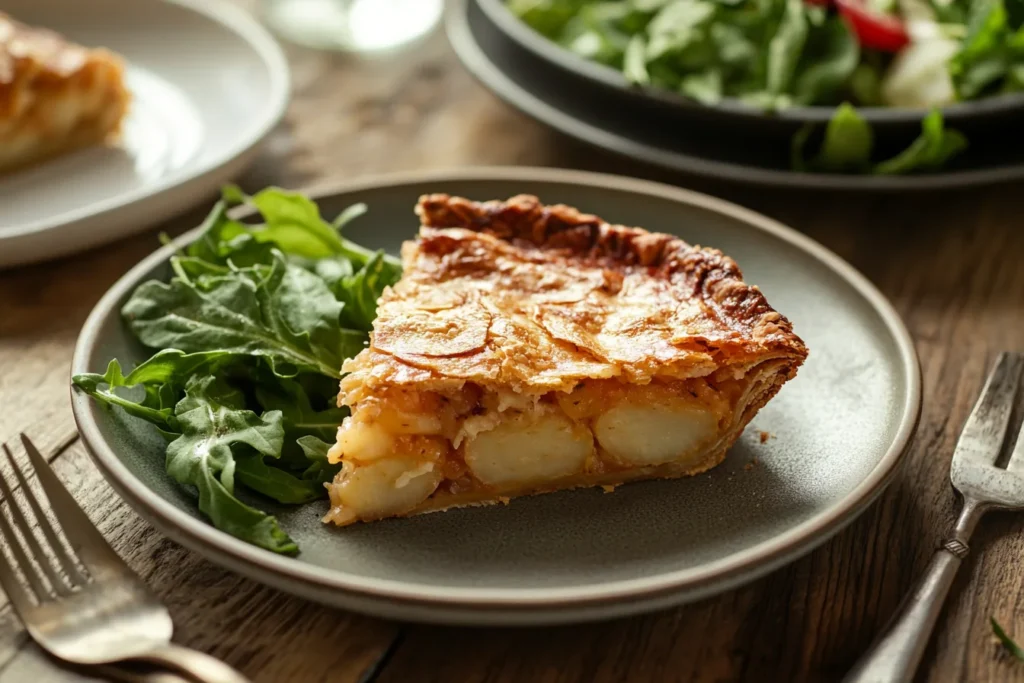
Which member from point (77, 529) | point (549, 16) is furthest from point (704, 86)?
point (77, 529)

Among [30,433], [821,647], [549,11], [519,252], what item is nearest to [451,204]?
[519,252]

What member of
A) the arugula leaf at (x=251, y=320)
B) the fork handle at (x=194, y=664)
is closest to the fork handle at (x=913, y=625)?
the fork handle at (x=194, y=664)

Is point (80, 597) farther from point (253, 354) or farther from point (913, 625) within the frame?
point (913, 625)

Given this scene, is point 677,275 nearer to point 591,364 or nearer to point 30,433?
point 591,364

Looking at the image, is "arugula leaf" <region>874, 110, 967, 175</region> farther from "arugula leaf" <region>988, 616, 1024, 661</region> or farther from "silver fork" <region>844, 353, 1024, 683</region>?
"arugula leaf" <region>988, 616, 1024, 661</region>

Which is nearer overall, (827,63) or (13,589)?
(13,589)

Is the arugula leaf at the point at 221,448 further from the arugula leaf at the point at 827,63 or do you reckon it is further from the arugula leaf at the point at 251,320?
the arugula leaf at the point at 827,63
